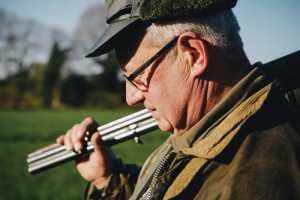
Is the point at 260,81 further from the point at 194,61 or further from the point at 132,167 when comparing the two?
the point at 132,167

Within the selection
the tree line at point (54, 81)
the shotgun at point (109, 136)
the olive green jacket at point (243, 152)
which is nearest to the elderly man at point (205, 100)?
the olive green jacket at point (243, 152)

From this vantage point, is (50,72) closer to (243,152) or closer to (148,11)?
(148,11)

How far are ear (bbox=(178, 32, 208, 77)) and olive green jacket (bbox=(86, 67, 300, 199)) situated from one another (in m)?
0.23

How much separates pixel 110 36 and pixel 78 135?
1348 mm

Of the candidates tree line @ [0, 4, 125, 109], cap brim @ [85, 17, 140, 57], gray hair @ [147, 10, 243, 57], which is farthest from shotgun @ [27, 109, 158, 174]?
tree line @ [0, 4, 125, 109]

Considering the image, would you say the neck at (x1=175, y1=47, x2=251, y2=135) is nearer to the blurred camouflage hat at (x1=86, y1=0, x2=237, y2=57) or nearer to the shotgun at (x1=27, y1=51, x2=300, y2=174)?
the blurred camouflage hat at (x1=86, y1=0, x2=237, y2=57)

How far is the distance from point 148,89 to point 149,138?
21.4 meters

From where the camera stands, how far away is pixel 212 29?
1977 mm

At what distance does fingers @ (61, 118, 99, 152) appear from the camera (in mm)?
3298

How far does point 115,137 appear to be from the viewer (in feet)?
10.8

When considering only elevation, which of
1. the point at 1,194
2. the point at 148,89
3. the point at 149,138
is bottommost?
the point at 149,138

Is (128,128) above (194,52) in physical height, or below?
below

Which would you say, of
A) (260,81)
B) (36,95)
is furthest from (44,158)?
(36,95)

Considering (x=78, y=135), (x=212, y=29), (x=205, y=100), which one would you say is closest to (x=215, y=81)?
(x=205, y=100)
